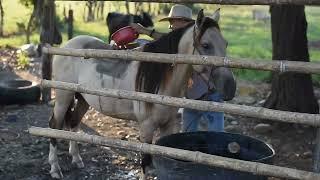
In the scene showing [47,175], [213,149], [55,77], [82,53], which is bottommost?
[47,175]

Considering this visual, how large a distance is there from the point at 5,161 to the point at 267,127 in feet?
11.9

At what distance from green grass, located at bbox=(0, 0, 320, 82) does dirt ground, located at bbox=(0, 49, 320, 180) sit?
145 inches

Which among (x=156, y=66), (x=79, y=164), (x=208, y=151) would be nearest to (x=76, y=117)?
(x=79, y=164)

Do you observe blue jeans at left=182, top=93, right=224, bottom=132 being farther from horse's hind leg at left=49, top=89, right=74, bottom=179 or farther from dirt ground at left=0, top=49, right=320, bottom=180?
horse's hind leg at left=49, top=89, right=74, bottom=179

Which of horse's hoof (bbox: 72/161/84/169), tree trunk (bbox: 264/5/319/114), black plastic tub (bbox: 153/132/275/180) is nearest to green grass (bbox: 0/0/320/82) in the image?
tree trunk (bbox: 264/5/319/114)

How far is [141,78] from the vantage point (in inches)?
201

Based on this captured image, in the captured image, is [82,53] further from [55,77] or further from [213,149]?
[55,77]

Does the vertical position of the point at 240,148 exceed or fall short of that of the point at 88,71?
it falls short

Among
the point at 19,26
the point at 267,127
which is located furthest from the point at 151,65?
the point at 19,26

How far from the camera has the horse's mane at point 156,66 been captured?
474 centimetres

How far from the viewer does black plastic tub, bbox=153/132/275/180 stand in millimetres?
3605

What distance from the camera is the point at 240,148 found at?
168 inches

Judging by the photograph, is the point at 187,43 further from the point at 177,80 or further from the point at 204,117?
the point at 204,117

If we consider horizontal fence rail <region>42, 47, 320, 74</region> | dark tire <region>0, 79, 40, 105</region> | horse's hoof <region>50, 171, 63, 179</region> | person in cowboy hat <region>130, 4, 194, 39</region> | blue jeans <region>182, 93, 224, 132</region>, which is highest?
person in cowboy hat <region>130, 4, 194, 39</region>
